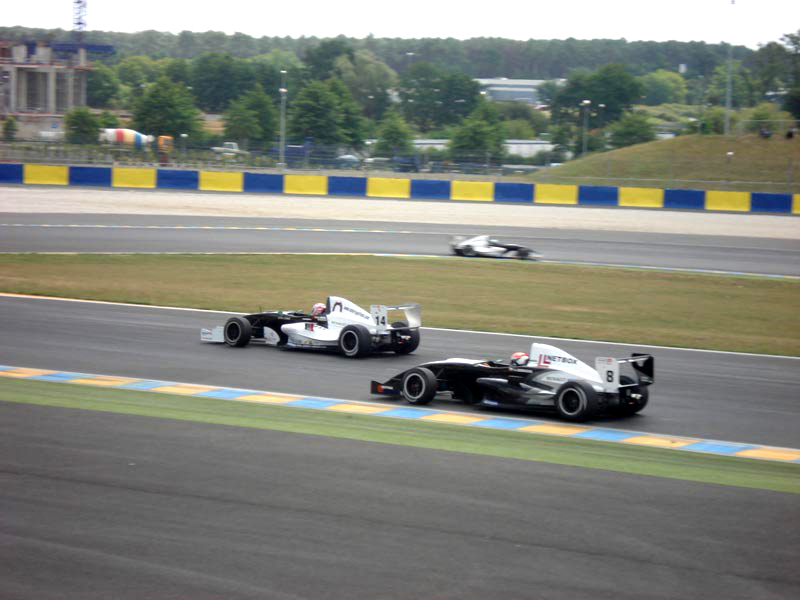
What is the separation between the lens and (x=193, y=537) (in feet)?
21.3

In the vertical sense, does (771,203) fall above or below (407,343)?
above

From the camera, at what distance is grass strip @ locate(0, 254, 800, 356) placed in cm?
1731

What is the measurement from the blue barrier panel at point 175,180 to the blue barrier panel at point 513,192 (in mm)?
14369

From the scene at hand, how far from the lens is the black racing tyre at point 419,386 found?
36.0 feet

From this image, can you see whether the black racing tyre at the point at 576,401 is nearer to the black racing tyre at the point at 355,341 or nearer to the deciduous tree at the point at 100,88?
the black racing tyre at the point at 355,341

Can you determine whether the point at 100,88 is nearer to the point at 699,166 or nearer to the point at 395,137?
the point at 395,137

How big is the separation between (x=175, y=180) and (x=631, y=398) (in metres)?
39.5

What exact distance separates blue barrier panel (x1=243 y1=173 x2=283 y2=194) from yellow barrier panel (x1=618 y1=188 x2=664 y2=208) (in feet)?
53.0

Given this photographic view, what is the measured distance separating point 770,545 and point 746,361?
27.3 feet

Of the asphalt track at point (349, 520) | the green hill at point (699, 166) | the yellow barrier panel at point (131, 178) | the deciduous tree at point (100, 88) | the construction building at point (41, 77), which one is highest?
the deciduous tree at point (100, 88)

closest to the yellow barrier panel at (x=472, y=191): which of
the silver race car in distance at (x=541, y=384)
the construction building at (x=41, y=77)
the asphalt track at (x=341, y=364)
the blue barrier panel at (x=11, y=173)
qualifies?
the blue barrier panel at (x=11, y=173)

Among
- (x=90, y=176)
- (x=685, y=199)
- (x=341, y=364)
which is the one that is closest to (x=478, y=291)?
(x=341, y=364)

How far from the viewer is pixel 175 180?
47.2 metres

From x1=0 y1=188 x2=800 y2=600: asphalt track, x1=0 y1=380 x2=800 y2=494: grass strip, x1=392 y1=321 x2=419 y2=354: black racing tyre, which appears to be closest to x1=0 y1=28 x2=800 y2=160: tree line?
x1=392 y1=321 x2=419 y2=354: black racing tyre
